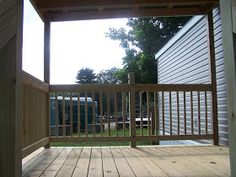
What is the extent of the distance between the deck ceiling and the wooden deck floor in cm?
214

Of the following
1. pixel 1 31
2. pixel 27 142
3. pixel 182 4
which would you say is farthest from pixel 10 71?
pixel 182 4

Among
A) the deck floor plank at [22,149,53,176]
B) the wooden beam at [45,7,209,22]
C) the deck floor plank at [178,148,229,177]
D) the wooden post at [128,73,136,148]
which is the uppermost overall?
the wooden beam at [45,7,209,22]

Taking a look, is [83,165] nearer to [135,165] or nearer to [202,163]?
[135,165]

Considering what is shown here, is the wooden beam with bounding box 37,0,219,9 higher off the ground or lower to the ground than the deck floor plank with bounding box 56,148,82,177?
higher

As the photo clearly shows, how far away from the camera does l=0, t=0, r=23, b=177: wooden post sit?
4.88ft

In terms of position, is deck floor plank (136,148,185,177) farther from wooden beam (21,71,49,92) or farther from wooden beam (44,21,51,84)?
wooden beam (44,21,51,84)

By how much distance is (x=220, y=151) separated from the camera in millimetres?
4430

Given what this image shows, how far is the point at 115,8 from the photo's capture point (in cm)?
523

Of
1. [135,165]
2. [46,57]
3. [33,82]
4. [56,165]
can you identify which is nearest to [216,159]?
[135,165]

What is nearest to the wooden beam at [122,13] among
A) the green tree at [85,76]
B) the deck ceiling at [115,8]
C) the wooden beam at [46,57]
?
the deck ceiling at [115,8]

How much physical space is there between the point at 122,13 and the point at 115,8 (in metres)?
0.15

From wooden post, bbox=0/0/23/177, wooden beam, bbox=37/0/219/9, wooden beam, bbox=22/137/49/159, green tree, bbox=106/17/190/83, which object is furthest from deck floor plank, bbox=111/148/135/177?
green tree, bbox=106/17/190/83

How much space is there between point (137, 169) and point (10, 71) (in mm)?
1987

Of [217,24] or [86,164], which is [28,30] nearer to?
[86,164]
